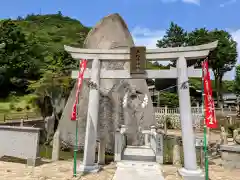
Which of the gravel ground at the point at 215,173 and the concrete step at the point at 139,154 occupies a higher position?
the concrete step at the point at 139,154

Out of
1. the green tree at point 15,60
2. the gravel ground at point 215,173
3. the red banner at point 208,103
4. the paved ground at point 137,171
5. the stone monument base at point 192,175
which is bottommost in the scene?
the gravel ground at point 215,173

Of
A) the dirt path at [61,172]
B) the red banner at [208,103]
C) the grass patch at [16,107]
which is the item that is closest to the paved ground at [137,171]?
the dirt path at [61,172]

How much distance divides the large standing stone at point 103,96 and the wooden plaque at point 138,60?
4.61 metres

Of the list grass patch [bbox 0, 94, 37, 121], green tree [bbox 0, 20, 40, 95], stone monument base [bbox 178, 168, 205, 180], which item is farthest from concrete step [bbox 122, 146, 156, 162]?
green tree [bbox 0, 20, 40, 95]

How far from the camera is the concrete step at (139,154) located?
10.8 meters

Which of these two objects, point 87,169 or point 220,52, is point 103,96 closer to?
point 87,169

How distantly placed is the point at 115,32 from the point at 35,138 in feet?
33.4

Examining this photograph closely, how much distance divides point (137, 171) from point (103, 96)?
627 centimetres

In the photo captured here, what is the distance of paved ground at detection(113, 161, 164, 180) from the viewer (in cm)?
786

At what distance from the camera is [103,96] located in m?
13.8

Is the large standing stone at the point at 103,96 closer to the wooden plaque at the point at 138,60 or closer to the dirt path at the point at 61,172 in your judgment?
the dirt path at the point at 61,172

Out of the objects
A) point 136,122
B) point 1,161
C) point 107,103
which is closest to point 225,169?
point 136,122

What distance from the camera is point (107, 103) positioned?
543 inches

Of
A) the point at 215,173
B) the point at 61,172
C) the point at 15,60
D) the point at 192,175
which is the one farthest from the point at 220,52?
the point at 15,60
